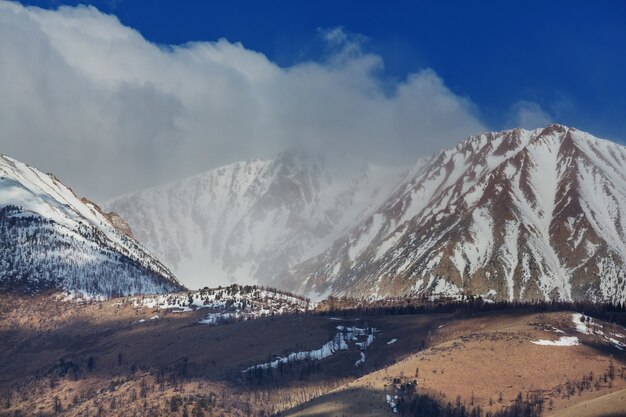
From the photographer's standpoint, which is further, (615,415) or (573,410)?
(573,410)
